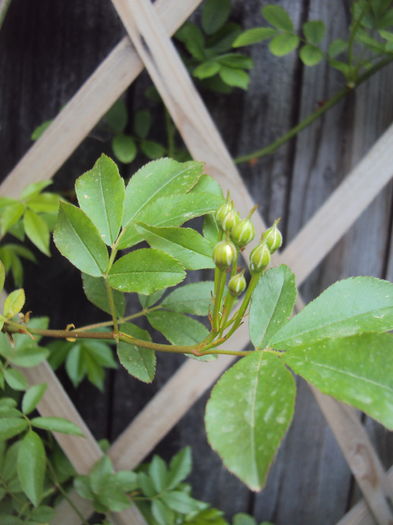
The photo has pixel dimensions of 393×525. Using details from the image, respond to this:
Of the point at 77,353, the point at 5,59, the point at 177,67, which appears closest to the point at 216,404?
the point at 177,67

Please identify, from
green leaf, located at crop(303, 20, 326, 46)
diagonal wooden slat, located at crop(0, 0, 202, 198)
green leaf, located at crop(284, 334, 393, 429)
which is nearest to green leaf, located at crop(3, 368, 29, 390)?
diagonal wooden slat, located at crop(0, 0, 202, 198)

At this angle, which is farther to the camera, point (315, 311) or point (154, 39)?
point (154, 39)

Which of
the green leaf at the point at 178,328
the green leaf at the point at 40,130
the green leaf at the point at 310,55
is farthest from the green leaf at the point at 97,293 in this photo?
the green leaf at the point at 310,55

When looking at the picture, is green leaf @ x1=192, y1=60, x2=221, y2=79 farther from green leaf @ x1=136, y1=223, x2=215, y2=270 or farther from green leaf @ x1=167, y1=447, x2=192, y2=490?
green leaf @ x1=167, y1=447, x2=192, y2=490

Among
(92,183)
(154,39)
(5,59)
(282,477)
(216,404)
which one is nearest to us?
(216,404)

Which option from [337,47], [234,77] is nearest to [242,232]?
[234,77]

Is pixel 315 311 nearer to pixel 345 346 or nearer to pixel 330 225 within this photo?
pixel 345 346
